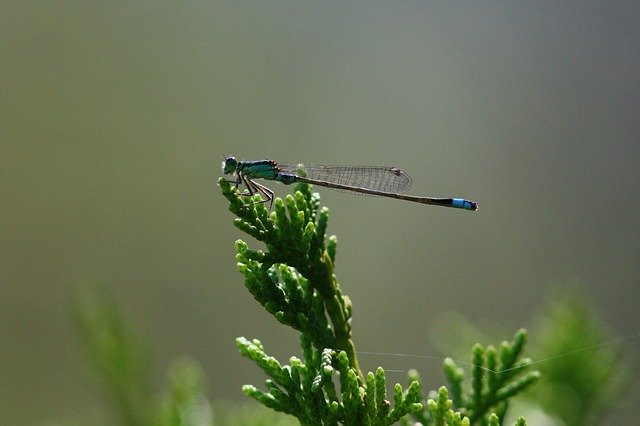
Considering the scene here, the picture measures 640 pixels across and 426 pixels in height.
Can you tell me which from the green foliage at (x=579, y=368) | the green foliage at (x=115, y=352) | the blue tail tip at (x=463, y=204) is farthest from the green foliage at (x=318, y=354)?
the blue tail tip at (x=463, y=204)

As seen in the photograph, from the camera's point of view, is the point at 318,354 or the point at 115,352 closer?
the point at 318,354

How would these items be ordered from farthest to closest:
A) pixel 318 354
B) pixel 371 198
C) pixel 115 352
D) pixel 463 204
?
pixel 371 198, pixel 463 204, pixel 115 352, pixel 318 354

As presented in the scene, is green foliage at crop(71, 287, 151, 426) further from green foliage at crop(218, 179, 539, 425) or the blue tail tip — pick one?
the blue tail tip

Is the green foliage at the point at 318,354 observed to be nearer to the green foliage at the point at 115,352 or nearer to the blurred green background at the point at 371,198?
the green foliage at the point at 115,352

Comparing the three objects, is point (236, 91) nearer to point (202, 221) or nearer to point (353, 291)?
point (202, 221)

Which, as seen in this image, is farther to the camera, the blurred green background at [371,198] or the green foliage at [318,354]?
the blurred green background at [371,198]

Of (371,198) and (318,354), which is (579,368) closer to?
(318,354)

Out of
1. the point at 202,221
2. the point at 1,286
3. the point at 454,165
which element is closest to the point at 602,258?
the point at 454,165

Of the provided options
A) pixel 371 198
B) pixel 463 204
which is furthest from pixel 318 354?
pixel 371 198
